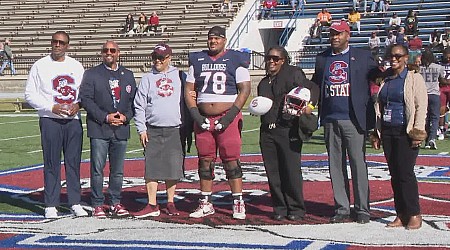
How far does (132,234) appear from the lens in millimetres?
7414

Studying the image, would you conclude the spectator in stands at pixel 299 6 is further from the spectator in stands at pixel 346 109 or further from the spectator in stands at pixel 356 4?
the spectator in stands at pixel 346 109

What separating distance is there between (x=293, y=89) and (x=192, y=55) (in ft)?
3.49

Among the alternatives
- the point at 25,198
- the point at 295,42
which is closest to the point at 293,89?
the point at 25,198

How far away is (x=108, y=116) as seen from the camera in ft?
27.3

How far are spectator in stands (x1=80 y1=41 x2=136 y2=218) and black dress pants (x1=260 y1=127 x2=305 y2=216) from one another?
57.7 inches

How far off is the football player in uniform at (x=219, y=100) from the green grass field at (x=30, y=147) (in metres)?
2.24

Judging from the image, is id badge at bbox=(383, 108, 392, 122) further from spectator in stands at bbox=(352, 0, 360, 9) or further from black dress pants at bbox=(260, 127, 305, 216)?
spectator in stands at bbox=(352, 0, 360, 9)

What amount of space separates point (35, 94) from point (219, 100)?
73.6 inches

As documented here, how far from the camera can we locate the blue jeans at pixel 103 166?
8.42 m

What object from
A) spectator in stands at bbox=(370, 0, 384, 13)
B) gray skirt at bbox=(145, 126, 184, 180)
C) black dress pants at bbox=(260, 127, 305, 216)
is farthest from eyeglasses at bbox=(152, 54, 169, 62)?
spectator in stands at bbox=(370, 0, 384, 13)

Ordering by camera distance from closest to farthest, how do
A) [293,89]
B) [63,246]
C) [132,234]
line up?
[63,246]
[132,234]
[293,89]

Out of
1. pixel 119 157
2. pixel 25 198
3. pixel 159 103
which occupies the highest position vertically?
pixel 159 103

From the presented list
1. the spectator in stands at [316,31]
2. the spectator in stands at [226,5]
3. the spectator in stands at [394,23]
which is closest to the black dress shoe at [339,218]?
the spectator in stands at [394,23]

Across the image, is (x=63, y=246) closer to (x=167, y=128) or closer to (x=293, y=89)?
(x=167, y=128)
